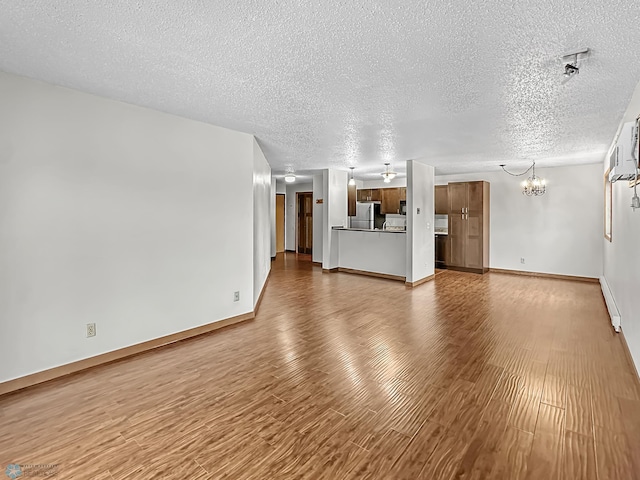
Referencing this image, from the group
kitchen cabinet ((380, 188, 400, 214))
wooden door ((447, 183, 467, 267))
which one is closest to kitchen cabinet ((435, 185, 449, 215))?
wooden door ((447, 183, 467, 267))

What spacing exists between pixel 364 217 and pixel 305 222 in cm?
254

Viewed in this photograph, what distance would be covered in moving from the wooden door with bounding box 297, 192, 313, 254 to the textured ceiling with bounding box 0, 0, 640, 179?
6.81 meters

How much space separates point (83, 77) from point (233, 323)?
2.80m

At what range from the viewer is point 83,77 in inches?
97.1

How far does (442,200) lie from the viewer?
806cm

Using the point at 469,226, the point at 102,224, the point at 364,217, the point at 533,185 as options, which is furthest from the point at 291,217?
the point at 102,224

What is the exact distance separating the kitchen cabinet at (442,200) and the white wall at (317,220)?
2857 mm

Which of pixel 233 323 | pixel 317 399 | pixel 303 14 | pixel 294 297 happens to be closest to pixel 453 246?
pixel 294 297

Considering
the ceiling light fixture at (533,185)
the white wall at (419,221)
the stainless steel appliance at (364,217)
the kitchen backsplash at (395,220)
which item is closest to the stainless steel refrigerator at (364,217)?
the stainless steel appliance at (364,217)

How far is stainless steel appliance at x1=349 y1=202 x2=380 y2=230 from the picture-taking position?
879 centimetres

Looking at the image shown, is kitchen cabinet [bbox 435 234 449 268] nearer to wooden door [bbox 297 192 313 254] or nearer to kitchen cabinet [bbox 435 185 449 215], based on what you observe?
kitchen cabinet [bbox 435 185 449 215]

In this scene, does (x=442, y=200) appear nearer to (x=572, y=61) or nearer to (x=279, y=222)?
(x=279, y=222)

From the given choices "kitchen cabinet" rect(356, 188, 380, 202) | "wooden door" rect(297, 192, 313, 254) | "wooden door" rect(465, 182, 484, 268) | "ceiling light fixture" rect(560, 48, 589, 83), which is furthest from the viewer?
"wooden door" rect(297, 192, 313, 254)

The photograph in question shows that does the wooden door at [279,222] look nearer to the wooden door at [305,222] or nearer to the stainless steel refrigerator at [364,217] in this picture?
the wooden door at [305,222]
